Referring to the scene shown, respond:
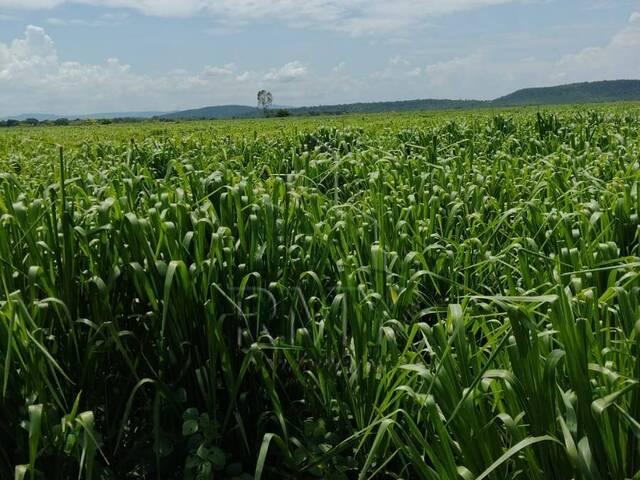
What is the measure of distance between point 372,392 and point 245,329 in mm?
556

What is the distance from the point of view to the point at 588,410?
1.44m

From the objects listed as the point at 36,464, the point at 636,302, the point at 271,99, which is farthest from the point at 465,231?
the point at 271,99

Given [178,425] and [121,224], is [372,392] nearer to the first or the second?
[178,425]

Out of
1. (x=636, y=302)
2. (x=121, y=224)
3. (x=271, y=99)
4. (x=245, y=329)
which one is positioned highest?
(x=271, y=99)

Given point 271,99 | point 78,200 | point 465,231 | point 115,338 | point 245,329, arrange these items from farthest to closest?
point 271,99 < point 465,231 < point 78,200 < point 245,329 < point 115,338

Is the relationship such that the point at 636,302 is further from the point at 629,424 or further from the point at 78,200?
the point at 78,200

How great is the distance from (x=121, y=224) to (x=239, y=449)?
0.96 m

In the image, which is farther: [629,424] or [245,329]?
[245,329]

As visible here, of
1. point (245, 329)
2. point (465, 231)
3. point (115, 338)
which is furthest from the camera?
point (465, 231)

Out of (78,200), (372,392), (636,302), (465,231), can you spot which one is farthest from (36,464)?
(465,231)

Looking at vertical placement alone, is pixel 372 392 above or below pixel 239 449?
above

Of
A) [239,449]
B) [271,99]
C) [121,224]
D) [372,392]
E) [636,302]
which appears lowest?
[239,449]

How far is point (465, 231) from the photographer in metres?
3.53

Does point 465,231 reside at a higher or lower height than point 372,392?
higher
